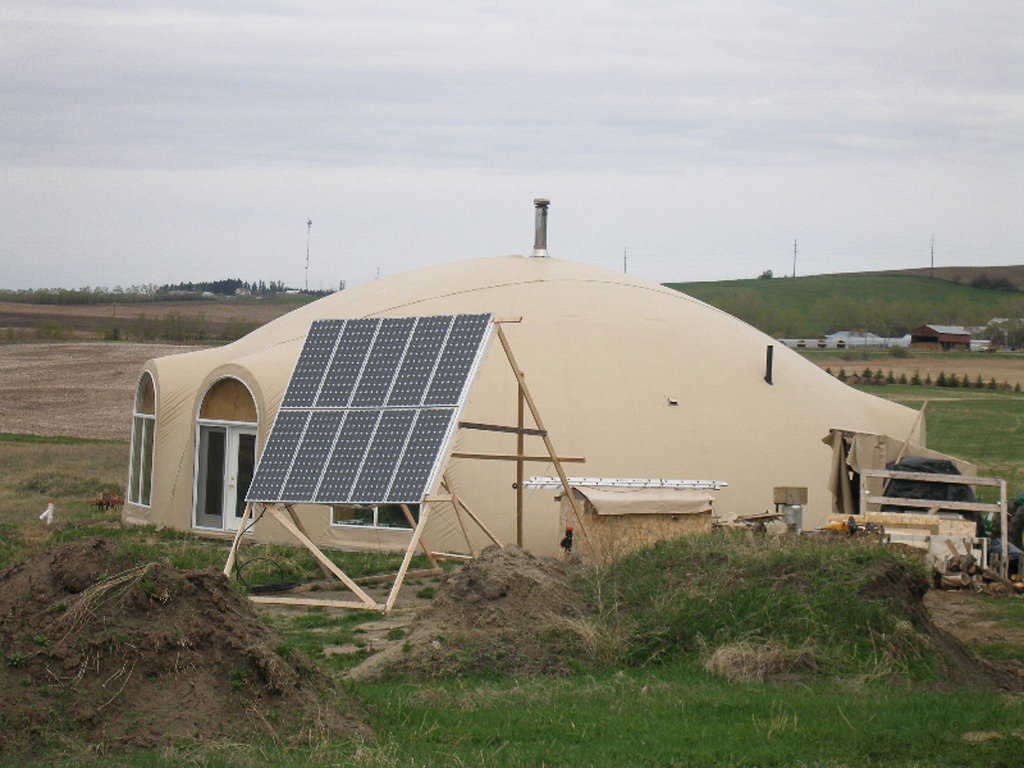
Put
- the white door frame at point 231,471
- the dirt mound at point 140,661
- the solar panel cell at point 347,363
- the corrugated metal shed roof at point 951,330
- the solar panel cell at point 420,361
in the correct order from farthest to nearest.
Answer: the corrugated metal shed roof at point 951,330
the white door frame at point 231,471
the solar panel cell at point 347,363
the solar panel cell at point 420,361
the dirt mound at point 140,661

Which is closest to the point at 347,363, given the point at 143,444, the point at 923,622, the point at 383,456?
the point at 383,456

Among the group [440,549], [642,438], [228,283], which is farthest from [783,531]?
[228,283]

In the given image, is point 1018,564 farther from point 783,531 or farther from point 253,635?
point 253,635

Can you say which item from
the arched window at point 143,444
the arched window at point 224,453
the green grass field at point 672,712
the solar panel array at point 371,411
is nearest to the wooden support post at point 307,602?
the green grass field at point 672,712

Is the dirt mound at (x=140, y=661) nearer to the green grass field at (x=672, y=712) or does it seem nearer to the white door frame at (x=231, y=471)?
the green grass field at (x=672, y=712)

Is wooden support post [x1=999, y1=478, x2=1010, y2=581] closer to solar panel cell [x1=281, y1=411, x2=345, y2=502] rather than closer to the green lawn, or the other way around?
solar panel cell [x1=281, y1=411, x2=345, y2=502]

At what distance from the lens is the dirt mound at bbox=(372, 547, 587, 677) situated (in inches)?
434

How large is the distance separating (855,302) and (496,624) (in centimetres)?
9291

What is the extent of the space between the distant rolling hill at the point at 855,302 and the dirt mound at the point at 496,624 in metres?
77.6

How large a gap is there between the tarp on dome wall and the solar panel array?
370 cm

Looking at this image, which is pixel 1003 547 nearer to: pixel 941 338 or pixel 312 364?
pixel 312 364

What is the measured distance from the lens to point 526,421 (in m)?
19.7

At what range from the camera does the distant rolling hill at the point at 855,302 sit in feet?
308

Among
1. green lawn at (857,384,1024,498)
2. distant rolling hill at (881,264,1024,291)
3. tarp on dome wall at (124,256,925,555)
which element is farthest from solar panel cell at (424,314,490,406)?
distant rolling hill at (881,264,1024,291)
